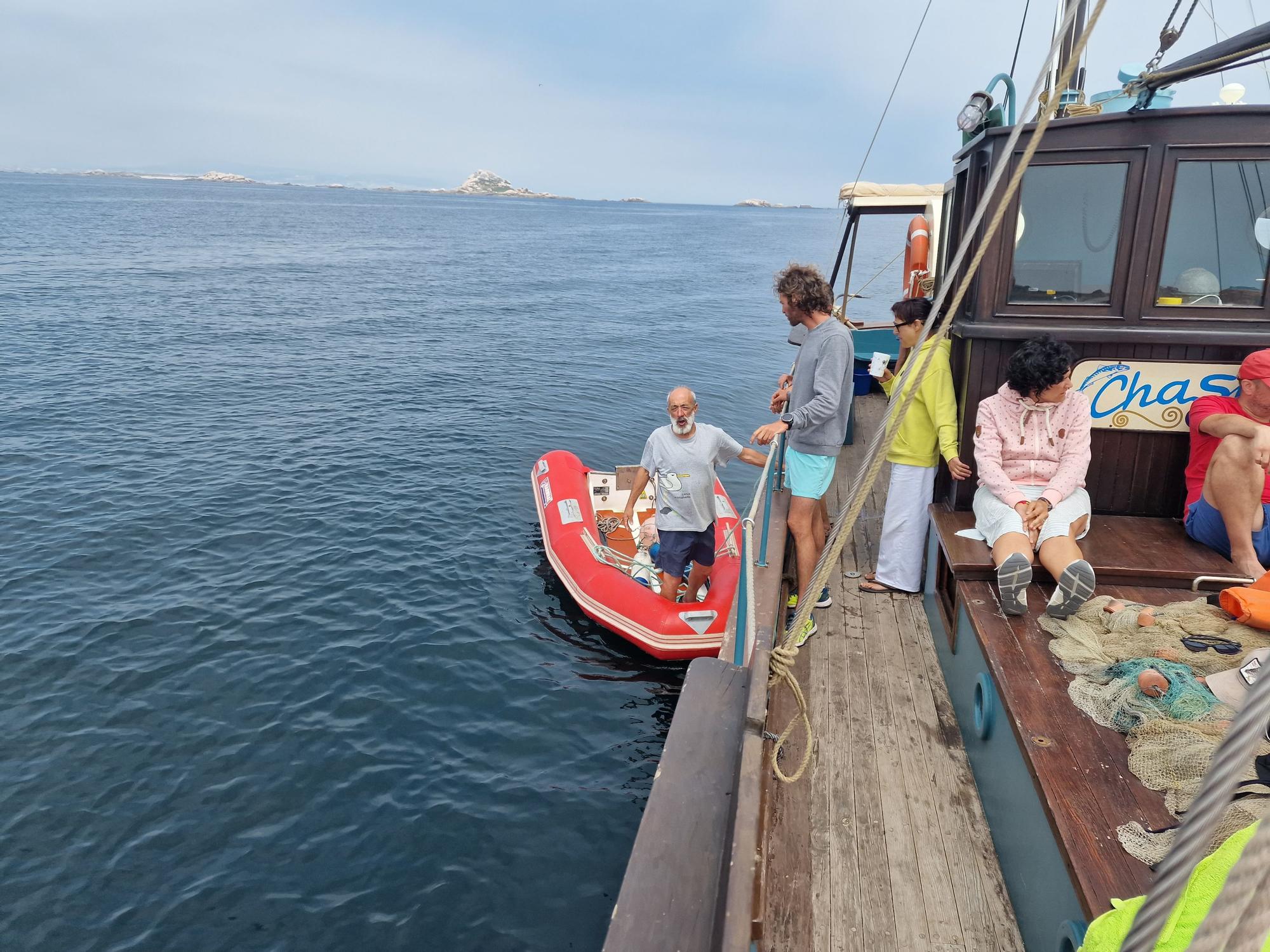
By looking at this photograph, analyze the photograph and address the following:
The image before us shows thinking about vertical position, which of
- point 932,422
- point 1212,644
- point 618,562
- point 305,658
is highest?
point 932,422

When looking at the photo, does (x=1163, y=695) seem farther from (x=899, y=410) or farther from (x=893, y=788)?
(x=899, y=410)

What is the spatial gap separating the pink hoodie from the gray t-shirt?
2.19 meters

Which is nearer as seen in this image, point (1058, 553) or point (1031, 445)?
point (1058, 553)

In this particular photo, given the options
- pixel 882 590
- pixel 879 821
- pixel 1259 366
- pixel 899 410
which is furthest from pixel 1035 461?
pixel 879 821

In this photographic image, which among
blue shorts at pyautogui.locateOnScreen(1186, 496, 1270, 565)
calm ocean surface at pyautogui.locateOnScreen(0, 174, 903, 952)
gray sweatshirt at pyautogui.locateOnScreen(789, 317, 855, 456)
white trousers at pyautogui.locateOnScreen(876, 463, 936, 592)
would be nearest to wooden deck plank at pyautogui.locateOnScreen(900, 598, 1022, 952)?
white trousers at pyautogui.locateOnScreen(876, 463, 936, 592)

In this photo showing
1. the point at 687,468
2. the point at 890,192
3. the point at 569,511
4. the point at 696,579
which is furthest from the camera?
the point at 890,192

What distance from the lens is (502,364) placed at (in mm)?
25438

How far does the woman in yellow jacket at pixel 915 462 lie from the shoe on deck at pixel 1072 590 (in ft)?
3.84

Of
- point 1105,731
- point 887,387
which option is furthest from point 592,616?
point 1105,731

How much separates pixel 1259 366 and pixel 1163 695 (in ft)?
7.85

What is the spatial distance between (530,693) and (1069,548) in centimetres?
585

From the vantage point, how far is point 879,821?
3551mm

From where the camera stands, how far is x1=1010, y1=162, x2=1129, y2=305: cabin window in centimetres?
476

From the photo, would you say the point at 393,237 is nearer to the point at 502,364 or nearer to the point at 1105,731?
the point at 502,364
